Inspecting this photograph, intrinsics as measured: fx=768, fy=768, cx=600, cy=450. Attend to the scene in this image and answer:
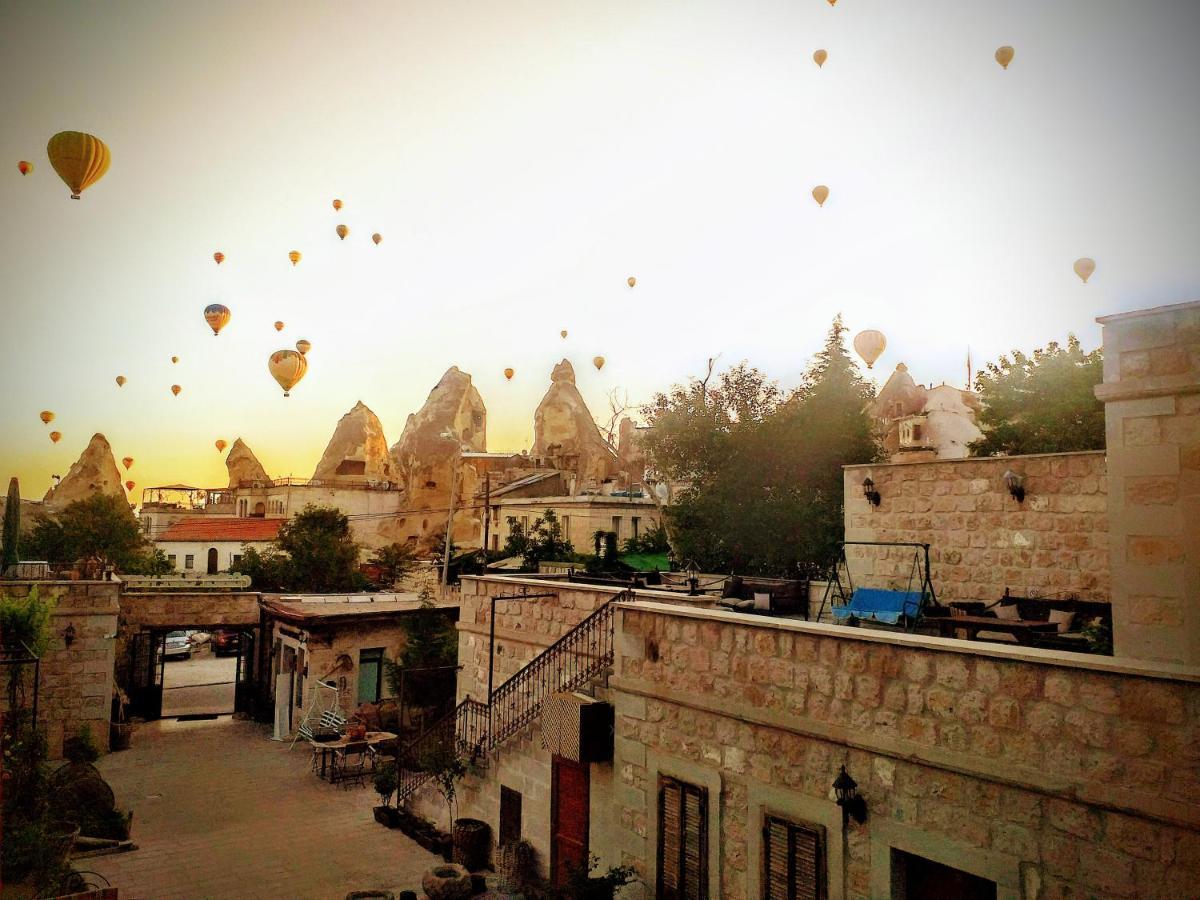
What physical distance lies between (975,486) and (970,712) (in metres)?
6.81

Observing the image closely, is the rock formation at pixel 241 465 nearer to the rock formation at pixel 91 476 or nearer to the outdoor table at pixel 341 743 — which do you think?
the rock formation at pixel 91 476

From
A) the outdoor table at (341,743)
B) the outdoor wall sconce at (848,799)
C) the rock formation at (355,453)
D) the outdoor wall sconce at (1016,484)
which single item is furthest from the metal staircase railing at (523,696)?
the rock formation at (355,453)

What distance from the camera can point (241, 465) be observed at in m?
83.8

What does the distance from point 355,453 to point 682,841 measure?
7645 cm

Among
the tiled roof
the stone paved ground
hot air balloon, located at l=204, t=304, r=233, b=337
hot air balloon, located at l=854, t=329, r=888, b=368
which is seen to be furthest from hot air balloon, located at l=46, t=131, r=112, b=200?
the tiled roof

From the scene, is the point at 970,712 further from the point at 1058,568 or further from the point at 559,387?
the point at 559,387

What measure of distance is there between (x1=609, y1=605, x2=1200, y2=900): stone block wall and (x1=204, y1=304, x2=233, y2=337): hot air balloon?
23.9 meters

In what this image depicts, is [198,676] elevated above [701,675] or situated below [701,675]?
below

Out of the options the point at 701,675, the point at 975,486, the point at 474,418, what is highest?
the point at 474,418

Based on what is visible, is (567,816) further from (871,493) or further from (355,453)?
(355,453)

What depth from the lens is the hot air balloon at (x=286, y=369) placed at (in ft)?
92.2

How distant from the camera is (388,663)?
19.1 m

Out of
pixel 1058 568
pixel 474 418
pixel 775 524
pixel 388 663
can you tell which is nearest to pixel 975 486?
pixel 1058 568

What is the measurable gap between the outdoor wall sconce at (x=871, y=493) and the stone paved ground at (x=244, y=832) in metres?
8.96
